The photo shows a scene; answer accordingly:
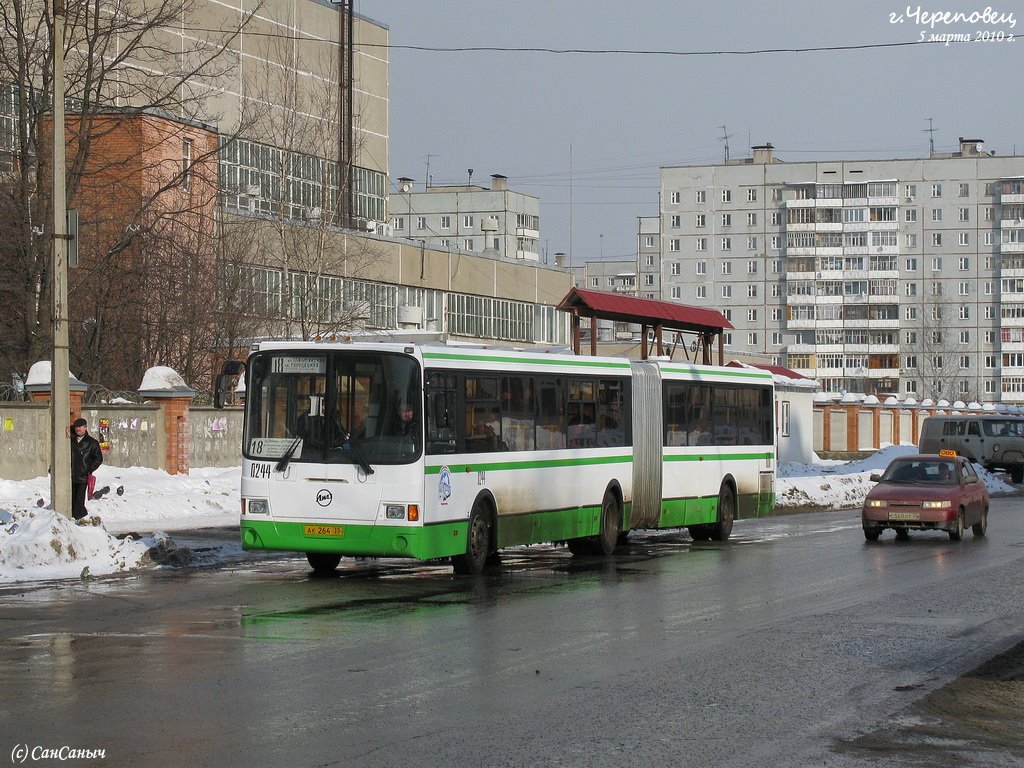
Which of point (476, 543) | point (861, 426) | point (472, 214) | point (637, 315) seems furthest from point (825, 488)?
point (472, 214)

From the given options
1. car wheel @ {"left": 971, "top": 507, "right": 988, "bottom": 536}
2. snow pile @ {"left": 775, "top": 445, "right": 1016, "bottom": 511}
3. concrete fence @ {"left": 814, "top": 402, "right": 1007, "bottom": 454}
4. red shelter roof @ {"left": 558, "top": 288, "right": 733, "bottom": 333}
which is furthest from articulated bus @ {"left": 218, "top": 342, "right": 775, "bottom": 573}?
concrete fence @ {"left": 814, "top": 402, "right": 1007, "bottom": 454}

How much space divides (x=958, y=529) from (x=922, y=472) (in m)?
1.46

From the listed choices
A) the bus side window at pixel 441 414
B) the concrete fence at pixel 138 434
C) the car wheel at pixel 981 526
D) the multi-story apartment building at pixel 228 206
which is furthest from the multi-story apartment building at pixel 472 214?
the bus side window at pixel 441 414

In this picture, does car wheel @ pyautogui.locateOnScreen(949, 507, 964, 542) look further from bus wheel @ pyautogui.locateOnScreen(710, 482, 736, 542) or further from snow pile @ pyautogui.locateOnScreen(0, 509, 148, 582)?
snow pile @ pyautogui.locateOnScreen(0, 509, 148, 582)

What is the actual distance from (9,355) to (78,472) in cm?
1686

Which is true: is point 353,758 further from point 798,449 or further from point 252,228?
point 798,449

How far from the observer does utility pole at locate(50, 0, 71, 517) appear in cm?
1959

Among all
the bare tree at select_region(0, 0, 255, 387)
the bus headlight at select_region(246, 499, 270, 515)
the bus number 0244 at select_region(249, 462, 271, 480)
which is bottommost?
the bus headlight at select_region(246, 499, 270, 515)

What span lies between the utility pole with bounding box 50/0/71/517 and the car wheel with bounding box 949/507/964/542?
14362 mm

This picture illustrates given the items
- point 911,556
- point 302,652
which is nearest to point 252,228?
point 911,556

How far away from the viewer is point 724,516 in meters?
26.6

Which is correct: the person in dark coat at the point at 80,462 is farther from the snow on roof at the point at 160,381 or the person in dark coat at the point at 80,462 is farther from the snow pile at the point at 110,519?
the snow on roof at the point at 160,381

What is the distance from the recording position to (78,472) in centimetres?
2214

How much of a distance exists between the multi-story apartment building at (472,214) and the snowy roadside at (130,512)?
3811 inches
